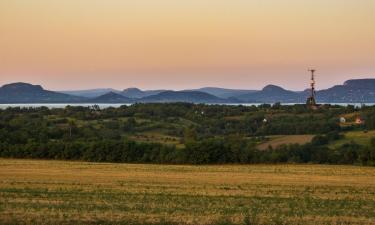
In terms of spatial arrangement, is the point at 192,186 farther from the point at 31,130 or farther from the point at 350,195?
the point at 31,130

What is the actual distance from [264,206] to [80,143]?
46.5 meters

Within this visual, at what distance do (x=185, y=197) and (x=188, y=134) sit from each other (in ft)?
219

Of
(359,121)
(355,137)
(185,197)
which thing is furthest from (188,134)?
(185,197)

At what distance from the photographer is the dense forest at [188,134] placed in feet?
212

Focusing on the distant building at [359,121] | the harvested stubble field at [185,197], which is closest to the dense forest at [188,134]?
the distant building at [359,121]

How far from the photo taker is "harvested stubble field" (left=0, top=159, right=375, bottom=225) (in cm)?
2073

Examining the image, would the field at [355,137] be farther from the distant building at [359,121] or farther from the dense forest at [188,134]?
the distant building at [359,121]

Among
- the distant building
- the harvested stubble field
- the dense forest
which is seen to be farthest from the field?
the harvested stubble field

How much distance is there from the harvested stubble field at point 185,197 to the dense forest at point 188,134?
13358 mm

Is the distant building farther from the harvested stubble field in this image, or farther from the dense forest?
the harvested stubble field

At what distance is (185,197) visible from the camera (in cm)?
2914

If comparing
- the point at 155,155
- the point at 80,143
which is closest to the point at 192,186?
the point at 155,155

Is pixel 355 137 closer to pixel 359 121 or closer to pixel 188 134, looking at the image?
pixel 359 121

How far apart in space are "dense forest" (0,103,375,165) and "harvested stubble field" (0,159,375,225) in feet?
43.8
